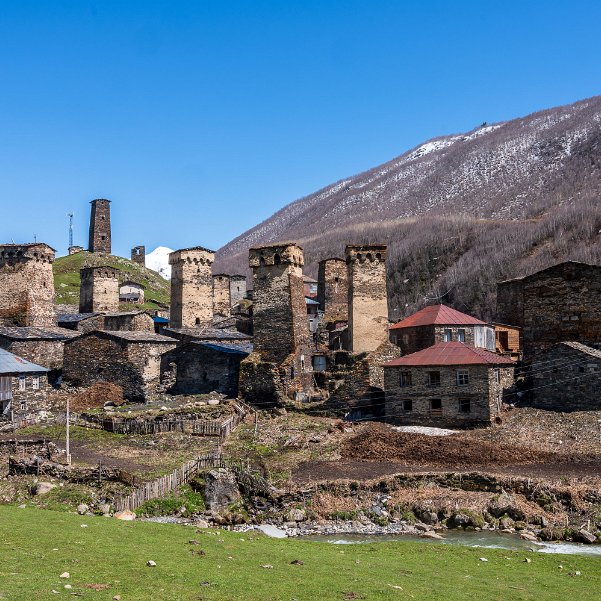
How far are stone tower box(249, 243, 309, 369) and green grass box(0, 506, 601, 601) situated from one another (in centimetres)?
2246

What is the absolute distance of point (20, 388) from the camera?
41.1 metres

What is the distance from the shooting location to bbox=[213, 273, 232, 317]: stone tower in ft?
262

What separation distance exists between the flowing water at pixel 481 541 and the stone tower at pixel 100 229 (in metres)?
90.6

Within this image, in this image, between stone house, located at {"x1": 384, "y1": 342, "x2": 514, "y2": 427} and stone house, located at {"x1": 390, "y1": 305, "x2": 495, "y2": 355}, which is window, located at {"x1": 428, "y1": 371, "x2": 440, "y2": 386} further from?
stone house, located at {"x1": 390, "y1": 305, "x2": 495, "y2": 355}

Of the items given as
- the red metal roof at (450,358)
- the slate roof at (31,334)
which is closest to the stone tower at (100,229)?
the slate roof at (31,334)

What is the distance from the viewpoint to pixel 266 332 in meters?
45.2

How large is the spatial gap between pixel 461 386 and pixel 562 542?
15352mm

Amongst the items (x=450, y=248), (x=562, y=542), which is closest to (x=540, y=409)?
(x=562, y=542)

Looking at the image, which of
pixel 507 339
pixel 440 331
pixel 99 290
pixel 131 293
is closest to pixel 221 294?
pixel 99 290

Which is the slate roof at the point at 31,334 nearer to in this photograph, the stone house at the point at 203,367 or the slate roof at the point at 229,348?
the stone house at the point at 203,367

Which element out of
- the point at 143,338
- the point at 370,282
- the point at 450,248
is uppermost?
the point at 450,248

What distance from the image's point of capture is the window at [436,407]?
38781mm

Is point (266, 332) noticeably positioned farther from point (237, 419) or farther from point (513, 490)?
point (513, 490)

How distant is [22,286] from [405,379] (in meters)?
34.1
